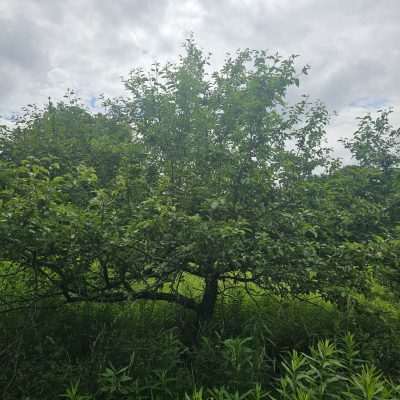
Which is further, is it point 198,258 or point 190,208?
point 190,208

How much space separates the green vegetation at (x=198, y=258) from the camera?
12.0 ft

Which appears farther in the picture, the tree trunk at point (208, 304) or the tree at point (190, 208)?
the tree trunk at point (208, 304)

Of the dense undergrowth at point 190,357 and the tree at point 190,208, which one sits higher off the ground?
the tree at point 190,208

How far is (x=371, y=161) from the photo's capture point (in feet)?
34.3

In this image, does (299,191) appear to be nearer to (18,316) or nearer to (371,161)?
(18,316)

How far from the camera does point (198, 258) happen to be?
3961mm

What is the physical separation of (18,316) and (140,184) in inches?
119

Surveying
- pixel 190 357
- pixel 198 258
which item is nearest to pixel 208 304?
pixel 190 357

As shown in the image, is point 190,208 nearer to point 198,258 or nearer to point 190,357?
point 198,258

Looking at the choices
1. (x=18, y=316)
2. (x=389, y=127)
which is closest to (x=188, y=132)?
(x=18, y=316)

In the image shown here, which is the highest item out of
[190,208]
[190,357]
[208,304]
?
[190,208]

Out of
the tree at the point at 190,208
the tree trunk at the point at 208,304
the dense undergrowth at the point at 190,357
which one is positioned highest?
the tree at the point at 190,208

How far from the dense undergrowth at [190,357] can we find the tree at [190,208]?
1.84 ft

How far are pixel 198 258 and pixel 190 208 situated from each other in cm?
91
